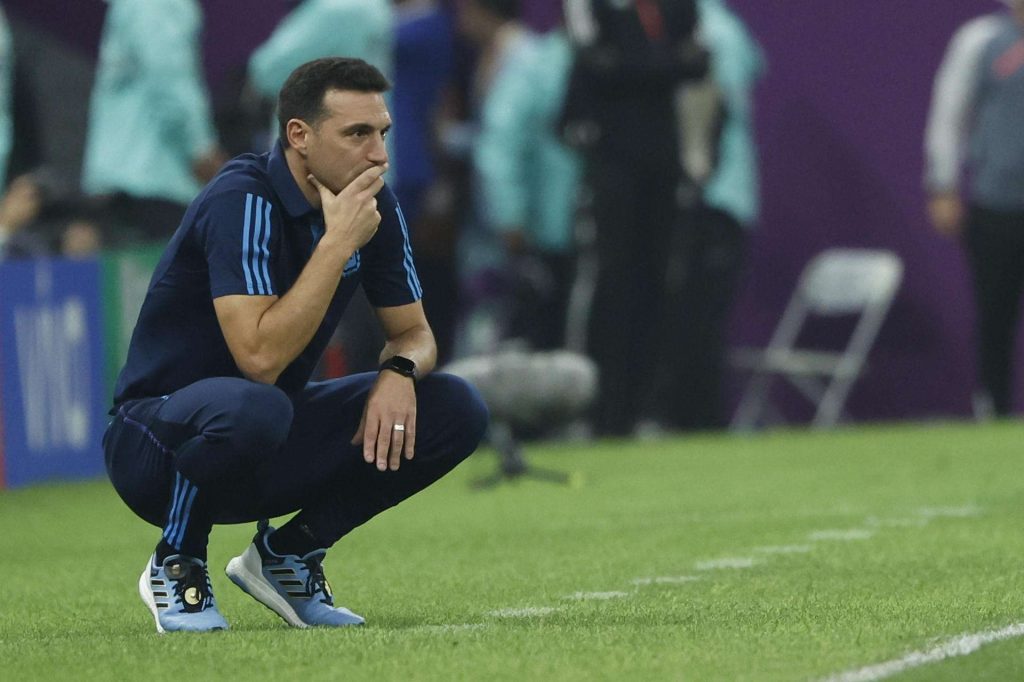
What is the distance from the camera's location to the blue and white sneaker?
543 centimetres

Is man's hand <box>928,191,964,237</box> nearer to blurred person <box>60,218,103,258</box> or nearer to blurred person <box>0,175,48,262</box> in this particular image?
blurred person <box>60,218,103,258</box>

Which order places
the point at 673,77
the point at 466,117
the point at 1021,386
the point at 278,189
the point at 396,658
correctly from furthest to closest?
1. the point at 1021,386
2. the point at 466,117
3. the point at 673,77
4. the point at 278,189
5. the point at 396,658

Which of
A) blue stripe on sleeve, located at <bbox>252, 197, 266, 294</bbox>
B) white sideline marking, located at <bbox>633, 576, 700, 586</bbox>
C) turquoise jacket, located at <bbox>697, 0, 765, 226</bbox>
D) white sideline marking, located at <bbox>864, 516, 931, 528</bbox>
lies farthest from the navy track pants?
turquoise jacket, located at <bbox>697, 0, 765, 226</bbox>

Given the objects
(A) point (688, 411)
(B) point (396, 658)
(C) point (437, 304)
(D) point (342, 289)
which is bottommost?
(A) point (688, 411)

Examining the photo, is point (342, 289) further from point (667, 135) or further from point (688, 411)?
point (688, 411)

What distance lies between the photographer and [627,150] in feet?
42.2

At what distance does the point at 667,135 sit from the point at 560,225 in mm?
1083

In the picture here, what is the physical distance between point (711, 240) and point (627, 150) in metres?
1.18

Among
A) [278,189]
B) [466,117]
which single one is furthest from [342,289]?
[466,117]

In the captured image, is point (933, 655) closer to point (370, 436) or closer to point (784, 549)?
point (370, 436)

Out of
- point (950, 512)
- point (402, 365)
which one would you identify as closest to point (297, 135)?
point (402, 365)

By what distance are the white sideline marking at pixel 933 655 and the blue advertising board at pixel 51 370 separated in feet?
21.0

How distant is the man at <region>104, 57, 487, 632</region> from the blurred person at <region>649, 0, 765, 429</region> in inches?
313

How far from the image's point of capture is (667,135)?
42.4ft
